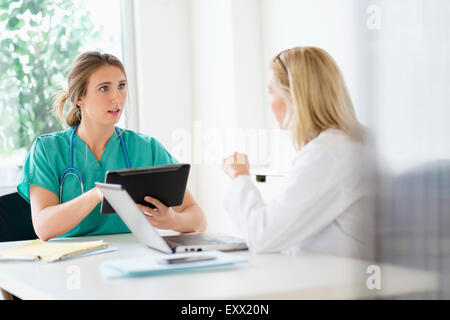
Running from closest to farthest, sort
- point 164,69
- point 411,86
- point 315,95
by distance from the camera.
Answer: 1. point 411,86
2. point 315,95
3. point 164,69

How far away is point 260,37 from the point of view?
3354mm

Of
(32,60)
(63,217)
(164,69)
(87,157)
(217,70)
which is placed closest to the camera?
(63,217)

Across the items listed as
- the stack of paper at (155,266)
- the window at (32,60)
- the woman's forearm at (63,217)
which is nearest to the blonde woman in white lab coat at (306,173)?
the stack of paper at (155,266)

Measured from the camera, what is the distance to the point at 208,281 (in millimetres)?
1102

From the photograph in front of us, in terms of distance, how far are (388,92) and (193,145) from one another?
9.36 feet

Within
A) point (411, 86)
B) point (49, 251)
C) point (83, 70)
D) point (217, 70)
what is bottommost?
point (49, 251)

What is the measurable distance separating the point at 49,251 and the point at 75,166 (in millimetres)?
523

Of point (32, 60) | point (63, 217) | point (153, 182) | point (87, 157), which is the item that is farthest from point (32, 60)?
point (153, 182)

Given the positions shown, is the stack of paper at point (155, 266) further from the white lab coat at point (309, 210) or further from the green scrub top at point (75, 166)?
the green scrub top at point (75, 166)

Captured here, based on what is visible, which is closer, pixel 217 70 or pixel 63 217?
pixel 63 217

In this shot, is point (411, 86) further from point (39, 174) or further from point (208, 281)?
point (39, 174)

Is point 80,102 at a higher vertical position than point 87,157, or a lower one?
higher
